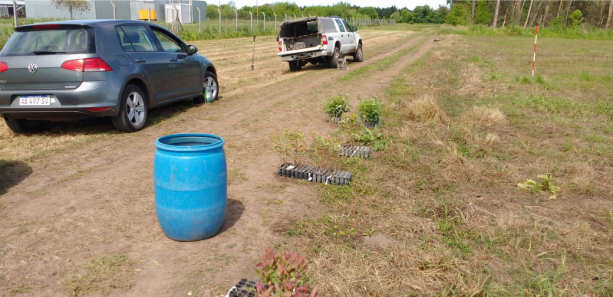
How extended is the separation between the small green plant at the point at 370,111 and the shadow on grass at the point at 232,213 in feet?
10.7

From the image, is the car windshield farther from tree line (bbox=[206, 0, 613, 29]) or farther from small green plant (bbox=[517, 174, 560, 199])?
tree line (bbox=[206, 0, 613, 29])

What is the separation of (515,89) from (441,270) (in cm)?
968

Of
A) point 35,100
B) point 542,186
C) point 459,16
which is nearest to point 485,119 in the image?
point 542,186

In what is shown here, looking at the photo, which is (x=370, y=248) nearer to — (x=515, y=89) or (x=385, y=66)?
(x=515, y=89)

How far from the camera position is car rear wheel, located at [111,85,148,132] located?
21.8 ft

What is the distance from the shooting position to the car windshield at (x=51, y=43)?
20.2 feet

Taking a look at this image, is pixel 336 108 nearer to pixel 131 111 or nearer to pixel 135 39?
pixel 131 111

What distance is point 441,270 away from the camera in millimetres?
3145

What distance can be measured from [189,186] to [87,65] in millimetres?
3772

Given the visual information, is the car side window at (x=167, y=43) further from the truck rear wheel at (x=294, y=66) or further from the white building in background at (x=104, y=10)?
the white building in background at (x=104, y=10)

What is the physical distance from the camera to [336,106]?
7.64 metres

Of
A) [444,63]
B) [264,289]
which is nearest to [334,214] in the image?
[264,289]

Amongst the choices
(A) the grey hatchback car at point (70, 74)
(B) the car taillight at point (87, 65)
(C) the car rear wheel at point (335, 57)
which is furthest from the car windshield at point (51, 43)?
(C) the car rear wheel at point (335, 57)

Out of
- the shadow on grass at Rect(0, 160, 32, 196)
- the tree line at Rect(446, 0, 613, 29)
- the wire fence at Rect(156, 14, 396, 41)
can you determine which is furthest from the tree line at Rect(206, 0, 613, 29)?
the shadow on grass at Rect(0, 160, 32, 196)
